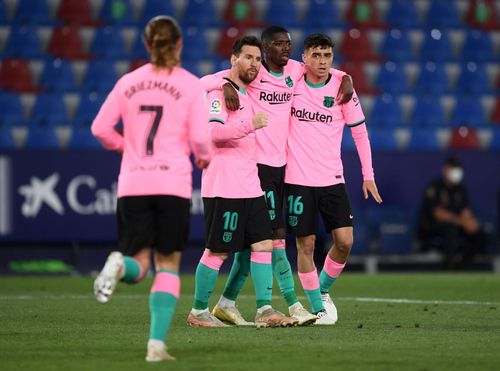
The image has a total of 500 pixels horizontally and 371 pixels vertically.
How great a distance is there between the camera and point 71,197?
15.5 meters

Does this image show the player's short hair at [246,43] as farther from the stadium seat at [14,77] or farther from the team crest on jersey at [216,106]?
the stadium seat at [14,77]

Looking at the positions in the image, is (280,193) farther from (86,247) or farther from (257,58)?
(86,247)

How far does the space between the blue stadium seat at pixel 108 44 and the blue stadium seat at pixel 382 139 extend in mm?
3978

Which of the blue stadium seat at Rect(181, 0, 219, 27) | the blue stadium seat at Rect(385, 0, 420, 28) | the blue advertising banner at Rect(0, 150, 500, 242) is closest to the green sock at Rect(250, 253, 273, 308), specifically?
the blue advertising banner at Rect(0, 150, 500, 242)

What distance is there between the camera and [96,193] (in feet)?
50.8

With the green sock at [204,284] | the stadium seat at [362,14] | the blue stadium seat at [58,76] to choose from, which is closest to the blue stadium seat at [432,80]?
the stadium seat at [362,14]

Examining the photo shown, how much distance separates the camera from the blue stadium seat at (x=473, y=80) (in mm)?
18781

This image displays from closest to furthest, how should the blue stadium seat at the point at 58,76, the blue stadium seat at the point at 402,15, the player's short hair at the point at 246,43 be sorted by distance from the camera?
the player's short hair at the point at 246,43 < the blue stadium seat at the point at 58,76 < the blue stadium seat at the point at 402,15

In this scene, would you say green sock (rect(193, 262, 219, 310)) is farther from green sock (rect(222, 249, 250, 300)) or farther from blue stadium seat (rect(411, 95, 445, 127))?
blue stadium seat (rect(411, 95, 445, 127))

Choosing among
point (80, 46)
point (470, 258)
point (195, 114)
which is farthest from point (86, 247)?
point (195, 114)

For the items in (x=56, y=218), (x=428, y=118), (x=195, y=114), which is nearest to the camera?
(x=195, y=114)

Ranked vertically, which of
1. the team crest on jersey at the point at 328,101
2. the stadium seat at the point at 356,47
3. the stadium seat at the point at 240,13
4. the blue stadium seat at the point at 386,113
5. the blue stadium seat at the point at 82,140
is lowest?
the blue stadium seat at the point at 82,140

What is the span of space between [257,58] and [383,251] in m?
8.95

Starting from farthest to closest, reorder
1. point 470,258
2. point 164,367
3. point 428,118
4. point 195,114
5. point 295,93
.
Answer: point 428,118 < point 470,258 < point 295,93 < point 195,114 < point 164,367
